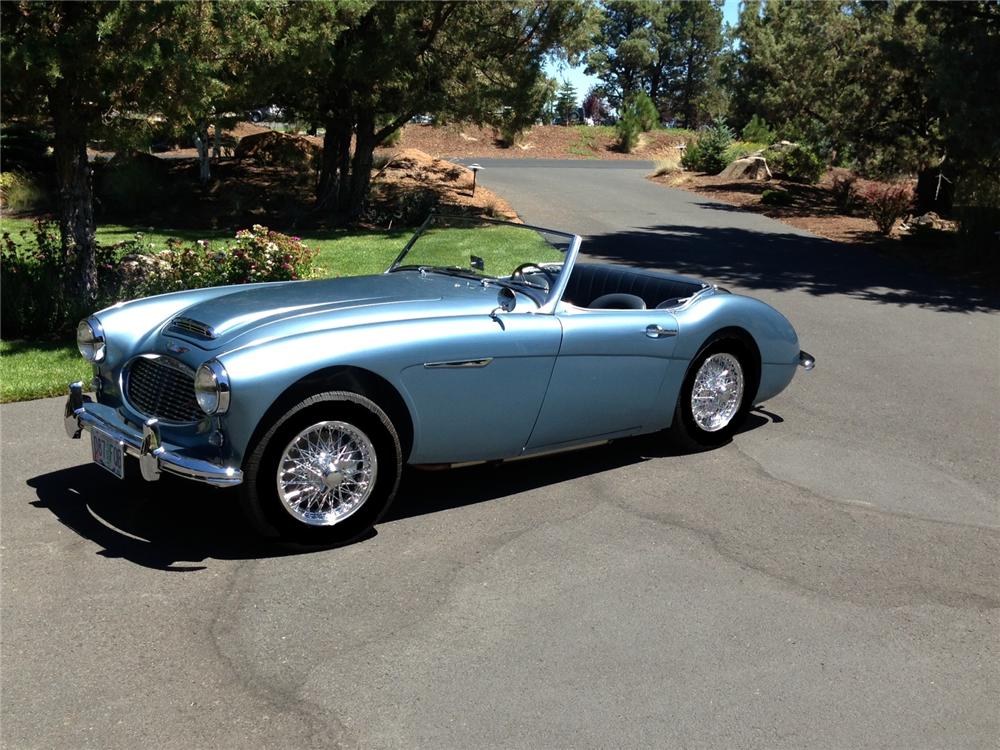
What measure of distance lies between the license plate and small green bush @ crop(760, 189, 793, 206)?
22.3 metres

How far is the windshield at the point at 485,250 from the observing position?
5.97 meters

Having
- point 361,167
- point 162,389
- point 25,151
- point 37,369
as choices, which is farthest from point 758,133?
point 162,389

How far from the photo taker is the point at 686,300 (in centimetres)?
624

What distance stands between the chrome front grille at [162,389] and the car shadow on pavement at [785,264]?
1023cm

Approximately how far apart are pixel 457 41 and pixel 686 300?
13.3 metres

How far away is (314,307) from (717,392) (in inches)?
109

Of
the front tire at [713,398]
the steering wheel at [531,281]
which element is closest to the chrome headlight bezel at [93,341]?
the steering wheel at [531,281]

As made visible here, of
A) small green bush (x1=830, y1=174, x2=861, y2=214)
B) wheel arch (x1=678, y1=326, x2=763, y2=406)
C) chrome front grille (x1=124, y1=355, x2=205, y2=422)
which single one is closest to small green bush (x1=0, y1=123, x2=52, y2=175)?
small green bush (x1=830, y1=174, x2=861, y2=214)

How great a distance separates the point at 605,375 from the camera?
5.62 metres

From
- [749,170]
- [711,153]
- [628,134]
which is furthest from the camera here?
[628,134]

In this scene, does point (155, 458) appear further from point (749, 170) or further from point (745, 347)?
point (749, 170)

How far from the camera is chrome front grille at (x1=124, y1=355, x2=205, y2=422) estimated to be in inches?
185

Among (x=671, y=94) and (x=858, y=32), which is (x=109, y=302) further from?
(x=671, y=94)

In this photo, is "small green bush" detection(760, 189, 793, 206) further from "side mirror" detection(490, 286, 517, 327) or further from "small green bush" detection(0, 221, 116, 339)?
"side mirror" detection(490, 286, 517, 327)
